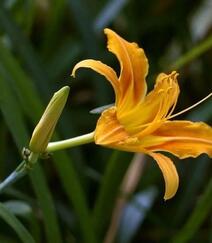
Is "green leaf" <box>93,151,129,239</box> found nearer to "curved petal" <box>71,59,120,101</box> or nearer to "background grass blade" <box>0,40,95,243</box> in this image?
"background grass blade" <box>0,40,95,243</box>

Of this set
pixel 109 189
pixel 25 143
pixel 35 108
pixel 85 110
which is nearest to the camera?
pixel 25 143

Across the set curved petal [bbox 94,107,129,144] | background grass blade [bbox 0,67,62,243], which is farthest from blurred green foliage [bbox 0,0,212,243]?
curved petal [bbox 94,107,129,144]

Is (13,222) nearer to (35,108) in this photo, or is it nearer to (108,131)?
(108,131)

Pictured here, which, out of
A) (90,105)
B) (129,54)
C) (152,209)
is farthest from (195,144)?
(90,105)

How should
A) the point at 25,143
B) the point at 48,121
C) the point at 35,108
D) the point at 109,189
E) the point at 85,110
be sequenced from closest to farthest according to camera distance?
the point at 48,121
the point at 25,143
the point at 35,108
the point at 109,189
the point at 85,110

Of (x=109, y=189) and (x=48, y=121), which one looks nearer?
(x=48, y=121)

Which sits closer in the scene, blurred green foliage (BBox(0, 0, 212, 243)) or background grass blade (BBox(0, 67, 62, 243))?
background grass blade (BBox(0, 67, 62, 243))

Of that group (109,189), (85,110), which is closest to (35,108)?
(109,189)
